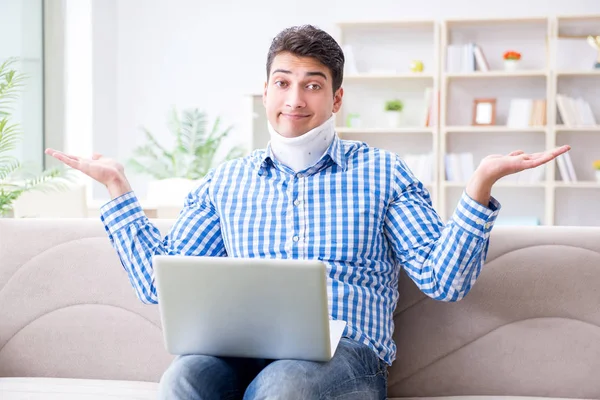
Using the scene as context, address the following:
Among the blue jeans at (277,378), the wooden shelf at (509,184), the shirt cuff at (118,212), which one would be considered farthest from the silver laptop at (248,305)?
the wooden shelf at (509,184)

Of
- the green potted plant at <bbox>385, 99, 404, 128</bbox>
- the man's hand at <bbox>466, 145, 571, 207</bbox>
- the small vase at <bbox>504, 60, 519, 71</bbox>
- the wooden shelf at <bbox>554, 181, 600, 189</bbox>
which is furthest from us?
the green potted plant at <bbox>385, 99, 404, 128</bbox>

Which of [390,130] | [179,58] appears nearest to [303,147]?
[390,130]

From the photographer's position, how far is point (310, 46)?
1.76 metres

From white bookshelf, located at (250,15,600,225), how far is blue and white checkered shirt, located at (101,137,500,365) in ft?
14.4

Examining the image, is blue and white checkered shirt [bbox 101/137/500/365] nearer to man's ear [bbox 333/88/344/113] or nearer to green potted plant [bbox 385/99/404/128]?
man's ear [bbox 333/88/344/113]

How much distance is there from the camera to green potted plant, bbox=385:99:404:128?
617 centimetres

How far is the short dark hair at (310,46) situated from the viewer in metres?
1.76

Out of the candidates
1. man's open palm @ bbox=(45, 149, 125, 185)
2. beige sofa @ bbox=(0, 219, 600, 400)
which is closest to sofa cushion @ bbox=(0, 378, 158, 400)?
beige sofa @ bbox=(0, 219, 600, 400)

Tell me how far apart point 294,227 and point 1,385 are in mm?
801

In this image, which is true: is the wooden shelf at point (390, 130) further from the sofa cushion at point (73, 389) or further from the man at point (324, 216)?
the sofa cushion at point (73, 389)

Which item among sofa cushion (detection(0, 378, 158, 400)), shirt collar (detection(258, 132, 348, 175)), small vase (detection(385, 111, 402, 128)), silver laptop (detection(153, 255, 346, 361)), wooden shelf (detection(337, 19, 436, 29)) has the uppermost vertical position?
wooden shelf (detection(337, 19, 436, 29))

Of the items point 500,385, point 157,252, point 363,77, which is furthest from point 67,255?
point 363,77

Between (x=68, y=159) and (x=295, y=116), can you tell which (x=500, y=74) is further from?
(x=68, y=159)

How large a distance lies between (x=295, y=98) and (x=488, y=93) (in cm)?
480
